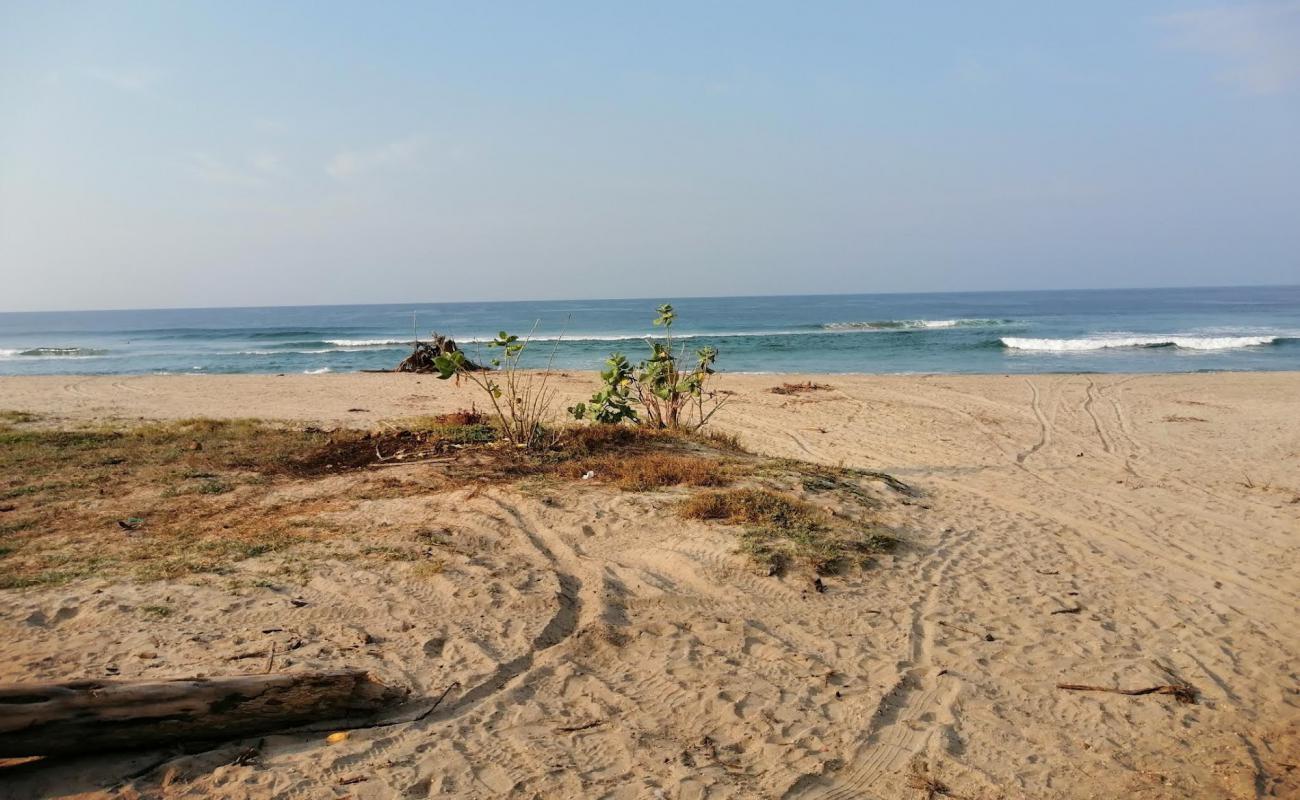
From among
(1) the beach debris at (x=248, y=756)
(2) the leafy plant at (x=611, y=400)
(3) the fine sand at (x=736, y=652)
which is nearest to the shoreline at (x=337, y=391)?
(2) the leafy plant at (x=611, y=400)

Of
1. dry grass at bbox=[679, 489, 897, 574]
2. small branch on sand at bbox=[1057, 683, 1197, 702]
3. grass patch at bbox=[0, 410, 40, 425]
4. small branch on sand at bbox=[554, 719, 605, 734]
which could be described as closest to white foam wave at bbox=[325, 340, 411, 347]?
grass patch at bbox=[0, 410, 40, 425]

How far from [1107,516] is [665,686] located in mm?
→ 5380

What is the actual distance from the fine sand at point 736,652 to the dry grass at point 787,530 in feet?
0.63

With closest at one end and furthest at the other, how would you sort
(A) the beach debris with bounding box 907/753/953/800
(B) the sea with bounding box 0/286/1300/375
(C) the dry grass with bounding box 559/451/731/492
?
(A) the beach debris with bounding box 907/753/953/800, (C) the dry grass with bounding box 559/451/731/492, (B) the sea with bounding box 0/286/1300/375

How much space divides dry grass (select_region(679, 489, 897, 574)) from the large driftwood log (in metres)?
2.92

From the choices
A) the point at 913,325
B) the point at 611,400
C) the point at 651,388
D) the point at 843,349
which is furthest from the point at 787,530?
the point at 913,325

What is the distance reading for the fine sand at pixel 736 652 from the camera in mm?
3346

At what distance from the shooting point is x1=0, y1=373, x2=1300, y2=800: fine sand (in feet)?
11.0

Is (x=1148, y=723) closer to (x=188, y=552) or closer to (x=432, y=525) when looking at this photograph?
(x=432, y=525)

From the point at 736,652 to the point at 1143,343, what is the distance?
34.5 metres

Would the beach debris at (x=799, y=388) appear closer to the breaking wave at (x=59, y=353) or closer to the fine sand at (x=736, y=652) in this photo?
the fine sand at (x=736, y=652)

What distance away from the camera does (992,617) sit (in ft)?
16.6

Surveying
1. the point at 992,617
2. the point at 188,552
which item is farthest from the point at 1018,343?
the point at 188,552

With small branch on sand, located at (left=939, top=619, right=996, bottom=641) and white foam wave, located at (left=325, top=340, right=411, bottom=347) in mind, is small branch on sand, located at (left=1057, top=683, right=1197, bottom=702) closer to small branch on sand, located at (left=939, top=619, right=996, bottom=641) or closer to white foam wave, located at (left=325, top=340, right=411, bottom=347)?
small branch on sand, located at (left=939, top=619, right=996, bottom=641)
